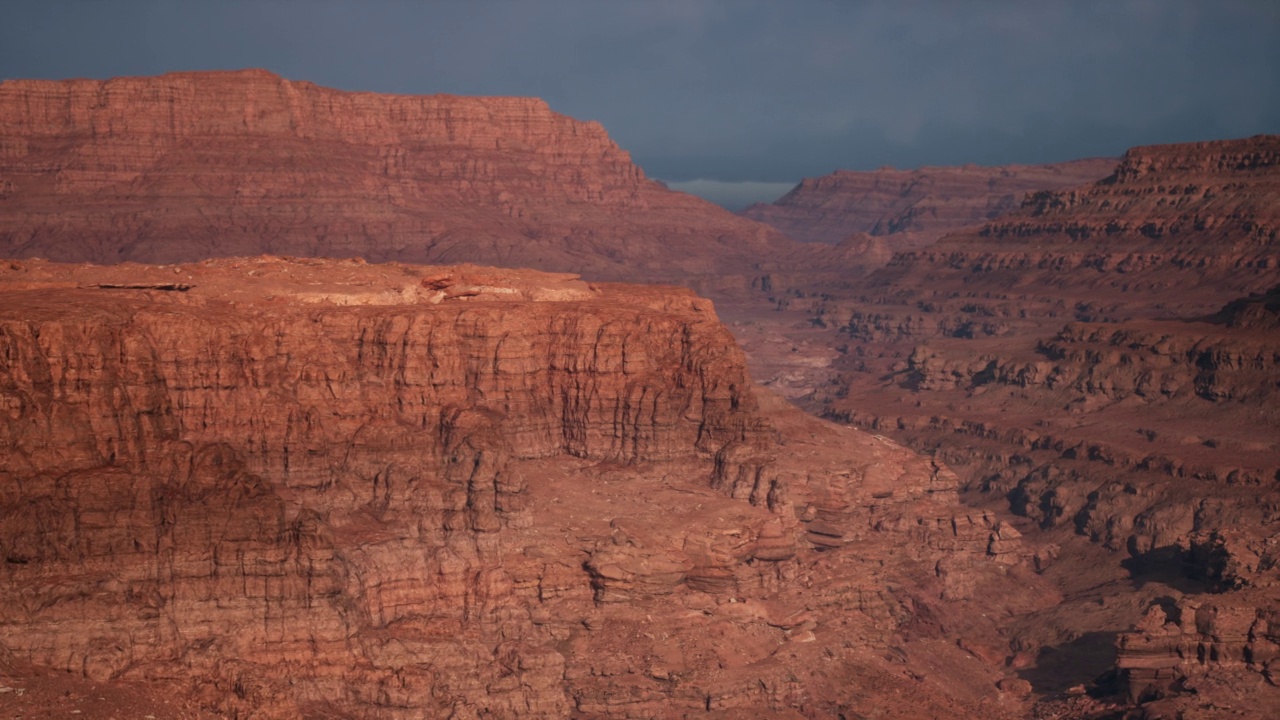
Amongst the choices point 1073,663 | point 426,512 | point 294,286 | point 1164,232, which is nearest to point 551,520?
point 426,512

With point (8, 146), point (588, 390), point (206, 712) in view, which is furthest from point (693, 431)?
point (8, 146)

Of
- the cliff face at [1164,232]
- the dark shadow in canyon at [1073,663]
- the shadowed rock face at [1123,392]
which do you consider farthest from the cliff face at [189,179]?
the dark shadow in canyon at [1073,663]

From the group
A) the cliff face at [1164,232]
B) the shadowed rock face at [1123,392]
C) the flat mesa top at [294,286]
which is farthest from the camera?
the cliff face at [1164,232]

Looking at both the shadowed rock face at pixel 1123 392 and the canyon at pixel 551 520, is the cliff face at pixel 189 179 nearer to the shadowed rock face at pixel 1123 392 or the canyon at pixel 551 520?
the shadowed rock face at pixel 1123 392

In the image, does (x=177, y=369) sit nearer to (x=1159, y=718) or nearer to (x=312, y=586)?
(x=312, y=586)

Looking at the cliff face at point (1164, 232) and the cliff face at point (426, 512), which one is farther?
the cliff face at point (1164, 232)

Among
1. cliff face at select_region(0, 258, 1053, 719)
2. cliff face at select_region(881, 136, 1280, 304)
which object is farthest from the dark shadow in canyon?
cliff face at select_region(881, 136, 1280, 304)

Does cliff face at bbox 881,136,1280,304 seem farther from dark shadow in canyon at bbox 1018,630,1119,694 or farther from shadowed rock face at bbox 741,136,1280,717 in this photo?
dark shadow in canyon at bbox 1018,630,1119,694

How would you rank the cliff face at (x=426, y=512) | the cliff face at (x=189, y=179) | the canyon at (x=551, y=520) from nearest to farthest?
the cliff face at (x=426, y=512), the canyon at (x=551, y=520), the cliff face at (x=189, y=179)

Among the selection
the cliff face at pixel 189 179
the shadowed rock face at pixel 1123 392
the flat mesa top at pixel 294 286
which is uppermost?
the cliff face at pixel 189 179

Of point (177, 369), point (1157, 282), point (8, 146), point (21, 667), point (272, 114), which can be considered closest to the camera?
point (21, 667)
